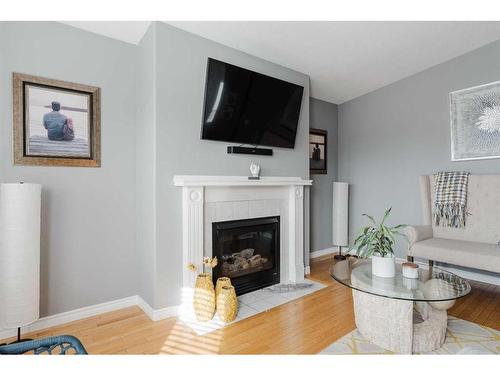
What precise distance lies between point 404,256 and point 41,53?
454cm

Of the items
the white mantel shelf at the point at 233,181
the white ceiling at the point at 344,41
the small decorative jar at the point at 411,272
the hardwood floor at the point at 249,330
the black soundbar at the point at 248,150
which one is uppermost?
the white ceiling at the point at 344,41

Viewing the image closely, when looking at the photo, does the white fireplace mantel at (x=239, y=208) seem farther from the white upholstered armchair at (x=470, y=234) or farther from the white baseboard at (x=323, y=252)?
the white upholstered armchair at (x=470, y=234)

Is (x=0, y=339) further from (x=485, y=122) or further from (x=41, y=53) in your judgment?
(x=485, y=122)

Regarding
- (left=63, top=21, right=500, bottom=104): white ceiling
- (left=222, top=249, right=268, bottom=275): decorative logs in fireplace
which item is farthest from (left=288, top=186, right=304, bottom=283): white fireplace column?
(left=63, top=21, right=500, bottom=104): white ceiling

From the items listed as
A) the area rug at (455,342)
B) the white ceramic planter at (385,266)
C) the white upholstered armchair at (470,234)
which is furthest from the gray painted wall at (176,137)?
the white upholstered armchair at (470,234)

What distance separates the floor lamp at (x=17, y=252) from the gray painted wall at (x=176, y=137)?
2.77 feet

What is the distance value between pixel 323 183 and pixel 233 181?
2.15 meters

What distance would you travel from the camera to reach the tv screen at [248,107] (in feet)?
8.60

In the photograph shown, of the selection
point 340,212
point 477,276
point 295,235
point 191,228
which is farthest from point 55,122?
point 477,276

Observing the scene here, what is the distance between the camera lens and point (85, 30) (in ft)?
7.90

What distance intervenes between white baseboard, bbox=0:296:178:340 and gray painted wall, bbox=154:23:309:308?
0.26 ft

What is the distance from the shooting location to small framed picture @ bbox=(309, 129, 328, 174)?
166 inches

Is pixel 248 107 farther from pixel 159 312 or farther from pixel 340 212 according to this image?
pixel 340 212

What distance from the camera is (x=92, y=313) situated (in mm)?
2455
